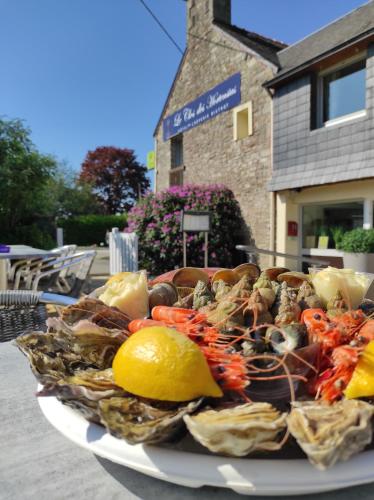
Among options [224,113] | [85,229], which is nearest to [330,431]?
[224,113]

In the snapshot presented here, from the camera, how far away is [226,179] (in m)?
8.59

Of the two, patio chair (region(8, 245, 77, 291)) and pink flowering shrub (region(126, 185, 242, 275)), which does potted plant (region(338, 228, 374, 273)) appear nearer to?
pink flowering shrub (region(126, 185, 242, 275))

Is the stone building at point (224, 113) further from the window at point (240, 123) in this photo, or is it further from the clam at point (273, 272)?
the clam at point (273, 272)

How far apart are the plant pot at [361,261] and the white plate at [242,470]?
16.0 ft

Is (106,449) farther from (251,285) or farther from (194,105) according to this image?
(194,105)

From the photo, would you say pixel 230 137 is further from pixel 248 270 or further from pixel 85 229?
pixel 85 229

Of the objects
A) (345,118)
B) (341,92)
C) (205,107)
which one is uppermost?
(205,107)

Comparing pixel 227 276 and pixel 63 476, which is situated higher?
pixel 227 276

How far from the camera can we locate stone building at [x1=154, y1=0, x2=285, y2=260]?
24.6 ft

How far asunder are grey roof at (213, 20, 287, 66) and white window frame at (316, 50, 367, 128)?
1.66m

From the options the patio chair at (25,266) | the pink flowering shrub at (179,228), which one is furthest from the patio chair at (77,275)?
the pink flowering shrub at (179,228)

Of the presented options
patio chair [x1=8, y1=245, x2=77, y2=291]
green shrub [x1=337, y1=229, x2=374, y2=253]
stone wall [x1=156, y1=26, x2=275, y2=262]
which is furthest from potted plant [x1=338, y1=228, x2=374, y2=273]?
patio chair [x1=8, y1=245, x2=77, y2=291]

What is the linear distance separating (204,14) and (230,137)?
3.27 meters

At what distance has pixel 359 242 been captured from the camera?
507 centimetres
